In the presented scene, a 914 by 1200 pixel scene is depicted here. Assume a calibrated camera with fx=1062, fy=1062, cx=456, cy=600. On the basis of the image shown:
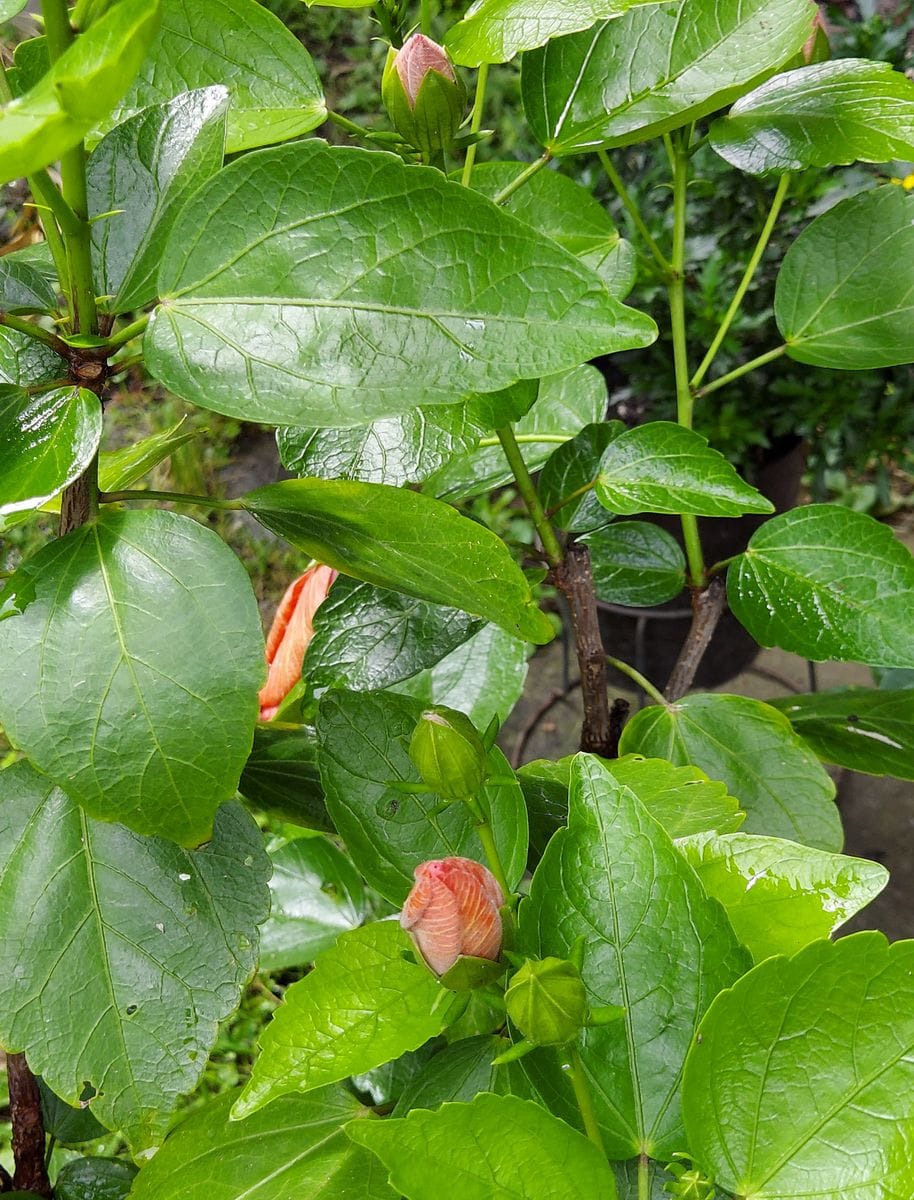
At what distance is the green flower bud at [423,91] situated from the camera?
1.32 ft

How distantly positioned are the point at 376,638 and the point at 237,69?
26 cm

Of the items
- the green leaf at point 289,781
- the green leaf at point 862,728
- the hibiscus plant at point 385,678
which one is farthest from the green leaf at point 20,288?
the green leaf at point 862,728

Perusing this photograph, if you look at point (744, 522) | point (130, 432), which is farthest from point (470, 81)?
point (744, 522)

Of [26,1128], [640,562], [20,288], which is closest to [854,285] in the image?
[640,562]

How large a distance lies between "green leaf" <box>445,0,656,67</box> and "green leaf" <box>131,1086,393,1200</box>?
415 mm

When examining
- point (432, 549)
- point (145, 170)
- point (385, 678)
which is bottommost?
point (385, 678)

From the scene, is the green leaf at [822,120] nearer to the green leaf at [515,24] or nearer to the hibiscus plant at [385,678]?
the hibiscus plant at [385,678]

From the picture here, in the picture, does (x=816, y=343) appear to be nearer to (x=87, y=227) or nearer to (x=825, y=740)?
(x=825, y=740)

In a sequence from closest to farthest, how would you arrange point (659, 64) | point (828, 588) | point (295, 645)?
1. point (659, 64)
2. point (828, 588)
3. point (295, 645)

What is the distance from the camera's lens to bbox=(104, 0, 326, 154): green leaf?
0.45 meters

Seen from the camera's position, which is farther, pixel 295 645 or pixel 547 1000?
pixel 295 645

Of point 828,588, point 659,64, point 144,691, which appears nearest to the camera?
point 144,691

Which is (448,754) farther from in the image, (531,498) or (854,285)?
(854,285)

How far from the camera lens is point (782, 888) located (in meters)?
0.36
